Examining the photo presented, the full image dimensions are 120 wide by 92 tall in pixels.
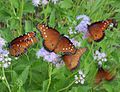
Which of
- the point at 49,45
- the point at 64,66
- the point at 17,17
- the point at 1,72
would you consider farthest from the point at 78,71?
the point at 17,17

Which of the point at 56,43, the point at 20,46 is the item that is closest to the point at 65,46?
the point at 56,43

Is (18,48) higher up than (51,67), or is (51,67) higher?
(18,48)

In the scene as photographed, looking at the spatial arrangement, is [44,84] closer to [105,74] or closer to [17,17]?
[105,74]

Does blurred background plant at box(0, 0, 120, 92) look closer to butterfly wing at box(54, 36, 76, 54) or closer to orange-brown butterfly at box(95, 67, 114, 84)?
orange-brown butterfly at box(95, 67, 114, 84)

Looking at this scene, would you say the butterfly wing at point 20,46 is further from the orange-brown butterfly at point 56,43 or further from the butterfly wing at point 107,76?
the butterfly wing at point 107,76

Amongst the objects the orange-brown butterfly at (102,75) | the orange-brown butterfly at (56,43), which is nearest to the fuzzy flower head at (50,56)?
the orange-brown butterfly at (56,43)

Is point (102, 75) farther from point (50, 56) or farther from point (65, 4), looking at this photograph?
point (65, 4)

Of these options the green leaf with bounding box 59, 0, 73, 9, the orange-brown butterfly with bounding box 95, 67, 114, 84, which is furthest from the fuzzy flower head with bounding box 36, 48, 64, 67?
the green leaf with bounding box 59, 0, 73, 9
